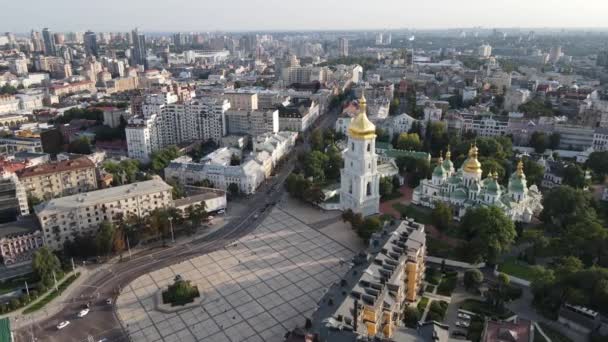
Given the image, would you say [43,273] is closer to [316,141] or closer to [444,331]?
[444,331]

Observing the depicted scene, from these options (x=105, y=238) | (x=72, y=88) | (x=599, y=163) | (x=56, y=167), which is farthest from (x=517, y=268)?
(x=72, y=88)

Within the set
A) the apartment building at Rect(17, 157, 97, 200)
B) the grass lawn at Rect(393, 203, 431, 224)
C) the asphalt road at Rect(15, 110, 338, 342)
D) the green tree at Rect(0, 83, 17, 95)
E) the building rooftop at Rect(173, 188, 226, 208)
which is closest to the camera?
the asphalt road at Rect(15, 110, 338, 342)

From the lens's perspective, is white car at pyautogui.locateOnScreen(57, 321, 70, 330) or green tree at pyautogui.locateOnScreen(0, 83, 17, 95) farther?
green tree at pyautogui.locateOnScreen(0, 83, 17, 95)

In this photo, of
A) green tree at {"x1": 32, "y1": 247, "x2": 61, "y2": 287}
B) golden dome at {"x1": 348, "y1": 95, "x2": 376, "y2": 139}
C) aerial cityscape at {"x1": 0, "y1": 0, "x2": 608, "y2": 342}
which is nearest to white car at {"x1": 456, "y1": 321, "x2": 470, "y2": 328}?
aerial cityscape at {"x1": 0, "y1": 0, "x2": 608, "y2": 342}

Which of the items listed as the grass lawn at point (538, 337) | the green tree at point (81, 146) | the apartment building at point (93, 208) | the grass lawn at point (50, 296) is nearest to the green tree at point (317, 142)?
the apartment building at point (93, 208)

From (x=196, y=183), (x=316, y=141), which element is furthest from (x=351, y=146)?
(x=316, y=141)

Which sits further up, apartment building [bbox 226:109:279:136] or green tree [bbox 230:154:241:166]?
apartment building [bbox 226:109:279:136]

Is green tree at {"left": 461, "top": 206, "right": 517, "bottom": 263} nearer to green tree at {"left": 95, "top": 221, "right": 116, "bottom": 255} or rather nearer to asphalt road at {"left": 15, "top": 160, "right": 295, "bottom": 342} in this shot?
asphalt road at {"left": 15, "top": 160, "right": 295, "bottom": 342}

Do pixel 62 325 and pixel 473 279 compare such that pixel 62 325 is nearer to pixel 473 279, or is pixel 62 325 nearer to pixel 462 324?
pixel 462 324

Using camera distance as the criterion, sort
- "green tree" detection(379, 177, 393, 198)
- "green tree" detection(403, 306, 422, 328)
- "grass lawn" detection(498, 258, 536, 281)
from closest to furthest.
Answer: "green tree" detection(403, 306, 422, 328) → "grass lawn" detection(498, 258, 536, 281) → "green tree" detection(379, 177, 393, 198)
